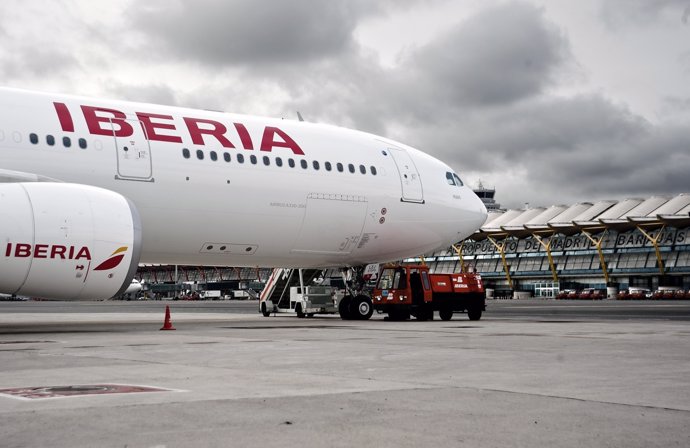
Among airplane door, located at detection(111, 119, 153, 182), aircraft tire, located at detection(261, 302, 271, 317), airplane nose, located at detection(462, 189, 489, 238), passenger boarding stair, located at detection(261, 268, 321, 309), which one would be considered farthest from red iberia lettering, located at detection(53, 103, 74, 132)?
aircraft tire, located at detection(261, 302, 271, 317)

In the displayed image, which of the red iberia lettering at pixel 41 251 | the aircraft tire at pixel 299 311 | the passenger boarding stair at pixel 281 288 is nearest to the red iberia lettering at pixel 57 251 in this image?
the red iberia lettering at pixel 41 251

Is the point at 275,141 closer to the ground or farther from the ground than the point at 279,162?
farther from the ground

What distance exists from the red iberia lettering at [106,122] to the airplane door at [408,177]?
347 inches

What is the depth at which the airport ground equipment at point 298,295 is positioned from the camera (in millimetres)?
29078

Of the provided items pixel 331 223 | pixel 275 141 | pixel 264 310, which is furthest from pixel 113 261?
pixel 264 310

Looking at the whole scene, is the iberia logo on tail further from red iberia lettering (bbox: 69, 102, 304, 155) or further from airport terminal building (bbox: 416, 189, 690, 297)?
airport terminal building (bbox: 416, 189, 690, 297)

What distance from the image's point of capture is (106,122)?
63.5 ft

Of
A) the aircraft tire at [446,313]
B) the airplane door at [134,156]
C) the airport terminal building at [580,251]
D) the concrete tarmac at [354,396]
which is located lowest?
the concrete tarmac at [354,396]

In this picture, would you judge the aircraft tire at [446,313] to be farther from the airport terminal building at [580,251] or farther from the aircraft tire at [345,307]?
the airport terminal building at [580,251]

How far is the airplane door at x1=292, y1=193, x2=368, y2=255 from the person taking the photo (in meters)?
23.2

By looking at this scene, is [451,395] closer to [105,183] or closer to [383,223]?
[105,183]

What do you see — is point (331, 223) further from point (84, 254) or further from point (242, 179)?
point (84, 254)

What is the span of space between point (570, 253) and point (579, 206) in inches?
490

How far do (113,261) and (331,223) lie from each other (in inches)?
324
